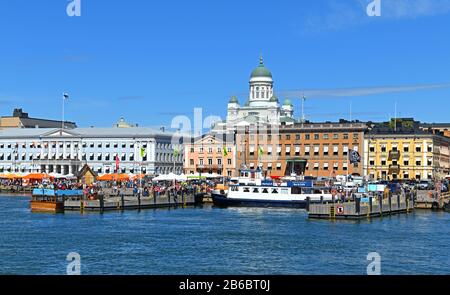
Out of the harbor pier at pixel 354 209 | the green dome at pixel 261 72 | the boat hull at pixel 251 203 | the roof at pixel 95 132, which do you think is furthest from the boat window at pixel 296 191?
the green dome at pixel 261 72

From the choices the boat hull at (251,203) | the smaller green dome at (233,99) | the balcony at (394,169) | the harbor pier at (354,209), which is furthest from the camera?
the smaller green dome at (233,99)

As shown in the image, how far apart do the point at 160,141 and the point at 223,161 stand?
1811cm

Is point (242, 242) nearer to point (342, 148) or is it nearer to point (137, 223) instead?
point (137, 223)

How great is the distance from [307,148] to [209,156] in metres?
22.9

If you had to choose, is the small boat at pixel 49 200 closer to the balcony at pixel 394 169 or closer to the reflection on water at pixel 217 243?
the reflection on water at pixel 217 243

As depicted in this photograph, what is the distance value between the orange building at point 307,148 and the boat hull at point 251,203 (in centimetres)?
3951

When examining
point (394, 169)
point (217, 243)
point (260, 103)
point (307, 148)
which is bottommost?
point (217, 243)

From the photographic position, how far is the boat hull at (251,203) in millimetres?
81812

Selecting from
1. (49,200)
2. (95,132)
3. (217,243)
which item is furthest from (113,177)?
(217,243)

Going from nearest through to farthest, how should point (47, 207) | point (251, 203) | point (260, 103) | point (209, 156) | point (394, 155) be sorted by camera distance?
point (47, 207), point (251, 203), point (394, 155), point (209, 156), point (260, 103)

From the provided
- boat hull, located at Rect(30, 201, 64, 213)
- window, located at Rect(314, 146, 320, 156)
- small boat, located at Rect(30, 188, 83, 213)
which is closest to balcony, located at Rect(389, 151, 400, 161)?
window, located at Rect(314, 146, 320, 156)

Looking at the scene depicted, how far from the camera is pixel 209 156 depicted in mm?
144500

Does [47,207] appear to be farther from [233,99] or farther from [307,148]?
[233,99]
